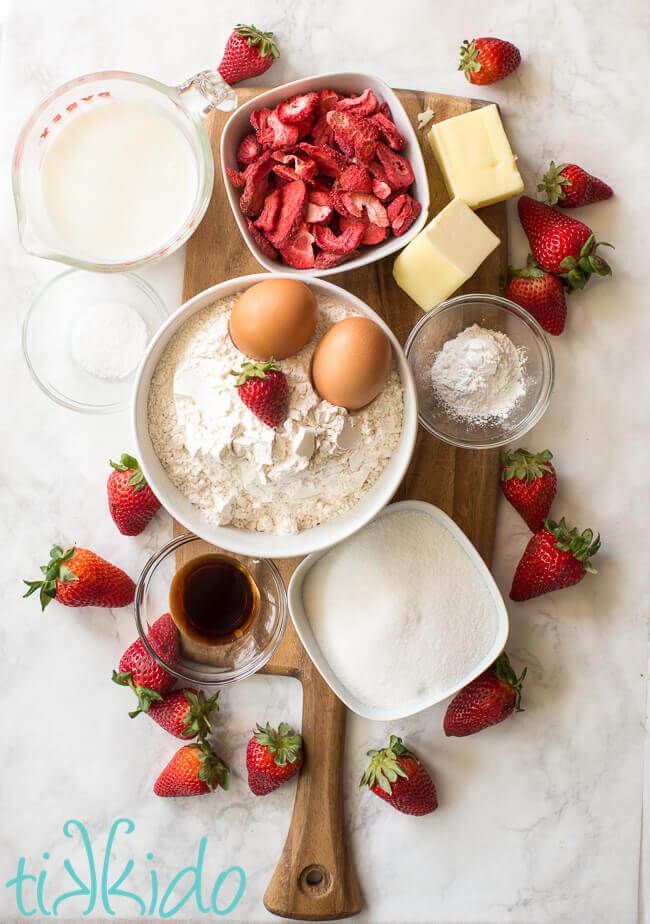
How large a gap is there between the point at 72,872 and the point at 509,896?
2.84ft

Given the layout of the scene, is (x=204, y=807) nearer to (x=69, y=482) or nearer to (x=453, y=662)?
(x=453, y=662)

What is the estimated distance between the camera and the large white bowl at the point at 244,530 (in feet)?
3.70

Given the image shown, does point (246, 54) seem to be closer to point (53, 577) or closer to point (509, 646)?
point (53, 577)

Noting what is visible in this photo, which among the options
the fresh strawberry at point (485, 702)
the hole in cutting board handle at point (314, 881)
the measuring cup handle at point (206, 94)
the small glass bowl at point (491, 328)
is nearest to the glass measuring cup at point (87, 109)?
the measuring cup handle at point (206, 94)

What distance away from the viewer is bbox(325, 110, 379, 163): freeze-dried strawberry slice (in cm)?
122

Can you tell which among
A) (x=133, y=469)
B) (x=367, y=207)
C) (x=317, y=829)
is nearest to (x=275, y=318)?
(x=367, y=207)

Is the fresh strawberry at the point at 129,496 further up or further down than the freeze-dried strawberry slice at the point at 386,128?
further down

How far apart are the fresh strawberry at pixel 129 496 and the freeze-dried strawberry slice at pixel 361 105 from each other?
740mm

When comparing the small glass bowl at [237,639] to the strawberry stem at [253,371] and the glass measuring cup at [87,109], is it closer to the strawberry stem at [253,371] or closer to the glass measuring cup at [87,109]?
the strawberry stem at [253,371]

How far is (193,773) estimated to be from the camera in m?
1.31

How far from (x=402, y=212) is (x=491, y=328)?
0.89 feet

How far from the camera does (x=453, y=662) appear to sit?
128cm

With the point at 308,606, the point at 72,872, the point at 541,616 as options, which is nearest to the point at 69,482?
the point at 308,606

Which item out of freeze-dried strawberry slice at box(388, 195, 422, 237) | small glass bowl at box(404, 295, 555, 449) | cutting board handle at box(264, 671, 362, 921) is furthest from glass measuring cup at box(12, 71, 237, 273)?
cutting board handle at box(264, 671, 362, 921)
